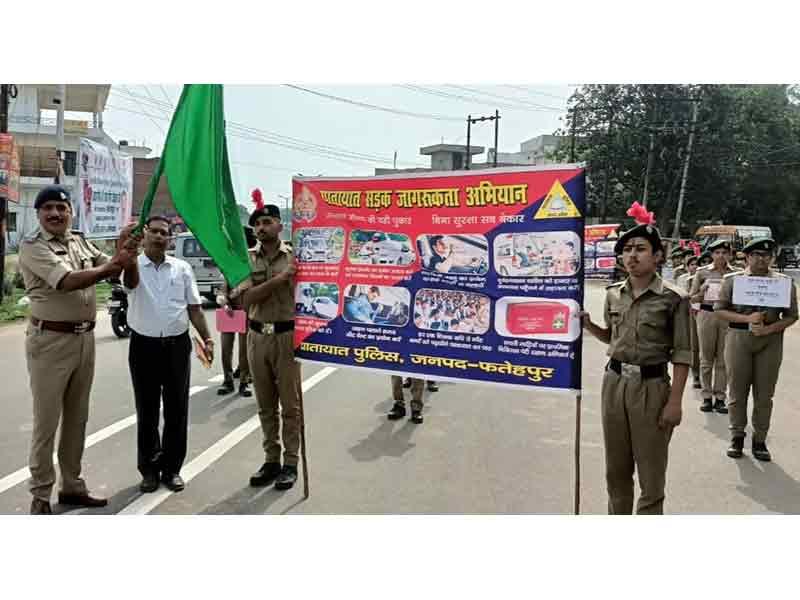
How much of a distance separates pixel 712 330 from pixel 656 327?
4.36 m

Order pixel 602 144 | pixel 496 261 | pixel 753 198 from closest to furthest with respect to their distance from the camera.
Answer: pixel 496 261 < pixel 602 144 < pixel 753 198

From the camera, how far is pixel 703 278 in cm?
689

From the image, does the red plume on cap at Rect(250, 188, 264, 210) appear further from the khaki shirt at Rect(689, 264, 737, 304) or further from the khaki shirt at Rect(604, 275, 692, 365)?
the khaki shirt at Rect(689, 264, 737, 304)

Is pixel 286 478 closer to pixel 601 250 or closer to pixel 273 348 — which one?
pixel 273 348

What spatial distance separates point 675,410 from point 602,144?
67.8 ft

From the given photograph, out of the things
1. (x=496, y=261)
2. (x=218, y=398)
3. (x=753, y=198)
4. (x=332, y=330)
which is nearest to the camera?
(x=496, y=261)

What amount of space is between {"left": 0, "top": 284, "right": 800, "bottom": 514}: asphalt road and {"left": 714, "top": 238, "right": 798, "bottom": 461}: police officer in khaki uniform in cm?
27

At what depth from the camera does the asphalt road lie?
396cm

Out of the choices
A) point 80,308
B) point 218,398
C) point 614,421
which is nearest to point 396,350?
point 614,421

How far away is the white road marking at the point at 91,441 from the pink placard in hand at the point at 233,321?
1.19 metres

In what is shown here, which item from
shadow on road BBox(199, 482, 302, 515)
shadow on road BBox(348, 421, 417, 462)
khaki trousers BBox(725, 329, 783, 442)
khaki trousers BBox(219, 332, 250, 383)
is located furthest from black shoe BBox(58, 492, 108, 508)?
khaki trousers BBox(725, 329, 783, 442)

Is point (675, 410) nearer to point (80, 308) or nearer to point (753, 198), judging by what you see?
point (80, 308)

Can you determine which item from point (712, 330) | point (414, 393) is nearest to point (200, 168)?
point (414, 393)

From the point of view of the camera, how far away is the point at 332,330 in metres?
3.98
